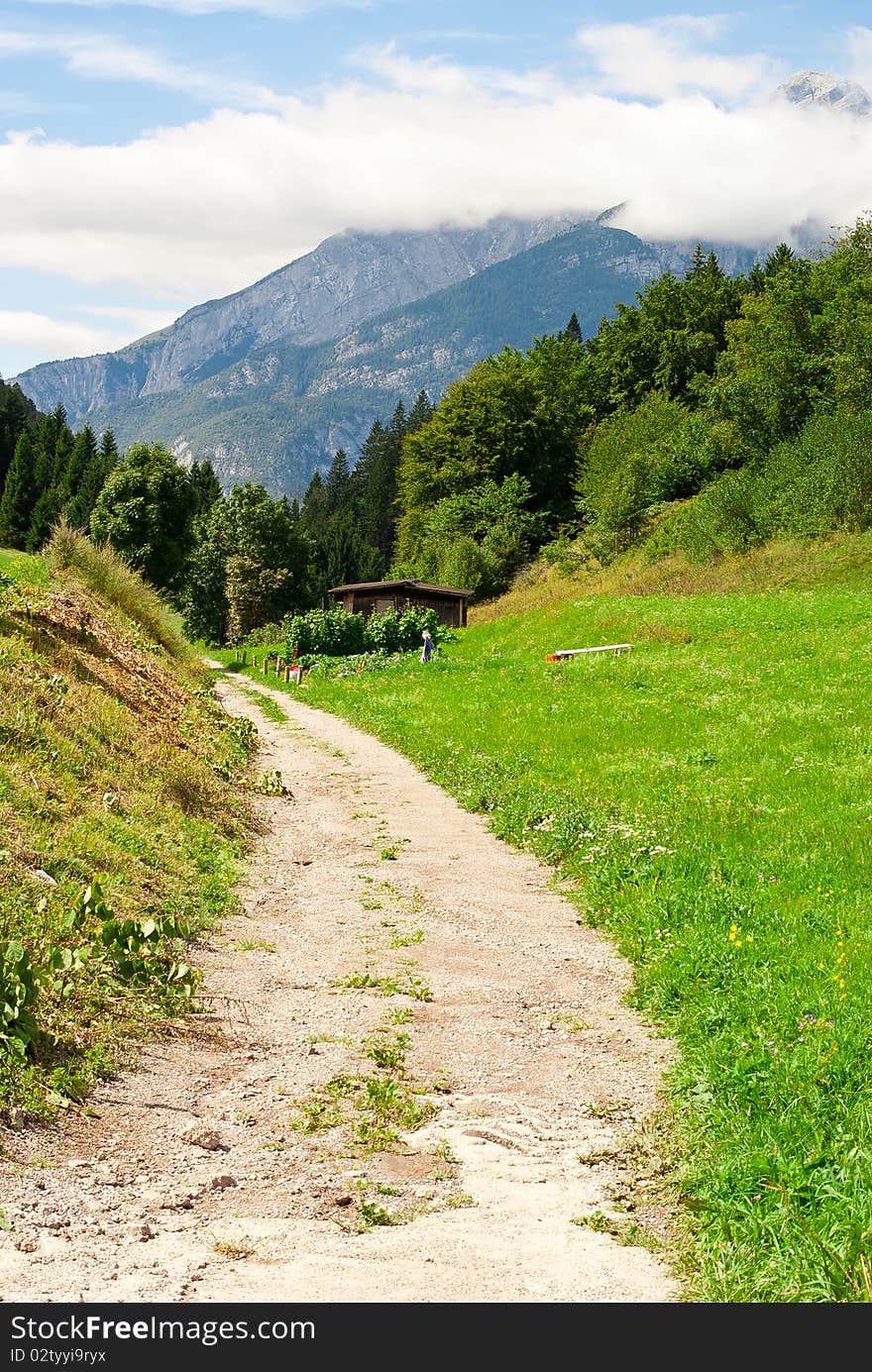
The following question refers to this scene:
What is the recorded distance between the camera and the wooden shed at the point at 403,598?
54.4 metres

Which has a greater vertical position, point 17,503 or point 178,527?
point 17,503

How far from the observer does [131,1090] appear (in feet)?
19.7

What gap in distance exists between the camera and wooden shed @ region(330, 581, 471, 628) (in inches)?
2142

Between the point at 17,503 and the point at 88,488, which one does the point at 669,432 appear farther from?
the point at 17,503

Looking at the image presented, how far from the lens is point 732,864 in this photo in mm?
10180

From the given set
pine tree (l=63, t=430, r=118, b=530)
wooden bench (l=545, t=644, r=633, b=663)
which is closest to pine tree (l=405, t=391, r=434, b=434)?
pine tree (l=63, t=430, r=118, b=530)

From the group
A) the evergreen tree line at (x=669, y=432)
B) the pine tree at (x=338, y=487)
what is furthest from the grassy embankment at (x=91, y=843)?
the pine tree at (x=338, y=487)

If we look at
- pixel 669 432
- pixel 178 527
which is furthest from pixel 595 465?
pixel 178 527

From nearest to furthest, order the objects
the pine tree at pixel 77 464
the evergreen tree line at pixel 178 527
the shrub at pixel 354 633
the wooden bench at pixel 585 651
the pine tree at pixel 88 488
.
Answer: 1. the wooden bench at pixel 585 651
2. the shrub at pixel 354 633
3. the evergreen tree line at pixel 178 527
4. the pine tree at pixel 88 488
5. the pine tree at pixel 77 464

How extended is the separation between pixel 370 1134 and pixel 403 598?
4950 centimetres

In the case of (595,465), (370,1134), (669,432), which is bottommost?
(370,1134)

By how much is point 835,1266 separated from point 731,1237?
0.52m

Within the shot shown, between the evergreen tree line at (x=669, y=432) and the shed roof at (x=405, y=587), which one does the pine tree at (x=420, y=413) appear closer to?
the evergreen tree line at (x=669, y=432)

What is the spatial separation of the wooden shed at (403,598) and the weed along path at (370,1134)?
44604 mm
